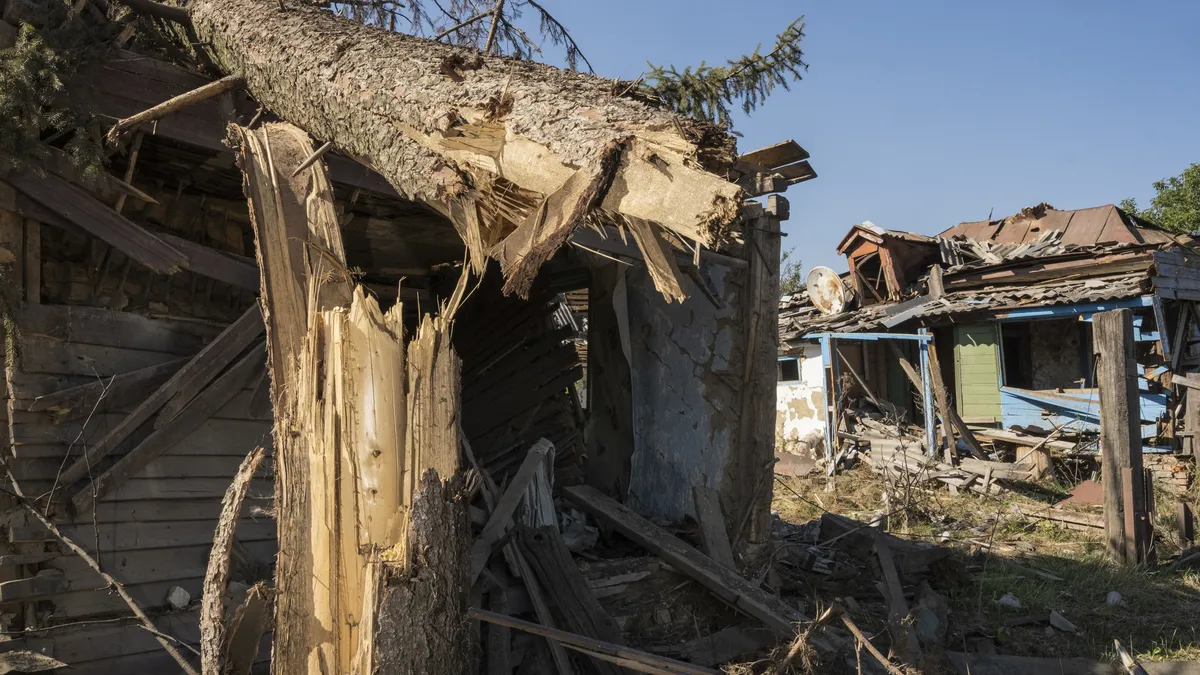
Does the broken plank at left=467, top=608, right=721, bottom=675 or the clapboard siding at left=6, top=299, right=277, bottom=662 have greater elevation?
the clapboard siding at left=6, top=299, right=277, bottom=662

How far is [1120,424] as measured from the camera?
7445 millimetres

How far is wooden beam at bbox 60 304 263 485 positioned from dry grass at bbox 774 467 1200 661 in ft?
15.9

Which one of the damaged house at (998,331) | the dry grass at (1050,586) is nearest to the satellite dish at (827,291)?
the damaged house at (998,331)

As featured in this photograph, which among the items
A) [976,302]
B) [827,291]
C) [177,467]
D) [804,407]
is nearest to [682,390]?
[177,467]

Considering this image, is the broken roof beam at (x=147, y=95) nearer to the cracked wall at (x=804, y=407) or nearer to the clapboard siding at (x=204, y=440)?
the clapboard siding at (x=204, y=440)

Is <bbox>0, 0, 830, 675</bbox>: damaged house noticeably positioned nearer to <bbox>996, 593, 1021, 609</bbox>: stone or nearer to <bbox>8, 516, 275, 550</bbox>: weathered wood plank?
<bbox>8, 516, 275, 550</bbox>: weathered wood plank

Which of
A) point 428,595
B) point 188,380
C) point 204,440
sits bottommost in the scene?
point 428,595

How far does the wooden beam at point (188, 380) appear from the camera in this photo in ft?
13.5

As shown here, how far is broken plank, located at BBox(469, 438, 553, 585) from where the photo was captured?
4773mm

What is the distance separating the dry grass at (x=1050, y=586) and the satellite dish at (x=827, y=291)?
235 inches

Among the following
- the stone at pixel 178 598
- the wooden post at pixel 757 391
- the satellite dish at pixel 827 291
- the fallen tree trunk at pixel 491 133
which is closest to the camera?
the fallen tree trunk at pixel 491 133

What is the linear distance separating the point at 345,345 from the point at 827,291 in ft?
50.3

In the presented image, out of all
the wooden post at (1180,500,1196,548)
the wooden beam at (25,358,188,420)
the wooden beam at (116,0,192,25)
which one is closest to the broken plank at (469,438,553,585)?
the wooden beam at (25,358,188,420)

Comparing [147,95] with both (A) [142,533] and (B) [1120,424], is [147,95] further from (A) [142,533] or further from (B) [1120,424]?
(B) [1120,424]
